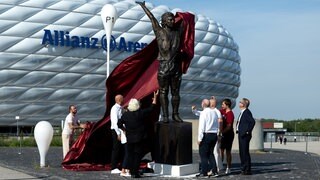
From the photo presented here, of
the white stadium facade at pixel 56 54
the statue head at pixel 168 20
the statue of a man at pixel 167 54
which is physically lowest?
the statue of a man at pixel 167 54

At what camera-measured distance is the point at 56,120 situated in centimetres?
4578

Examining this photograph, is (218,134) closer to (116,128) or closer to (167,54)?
(167,54)

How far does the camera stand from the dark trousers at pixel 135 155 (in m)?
11.6

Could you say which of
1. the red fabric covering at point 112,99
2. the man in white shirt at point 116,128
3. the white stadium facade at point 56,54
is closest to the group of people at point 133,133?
the man in white shirt at point 116,128

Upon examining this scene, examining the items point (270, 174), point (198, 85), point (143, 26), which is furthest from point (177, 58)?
point (198, 85)

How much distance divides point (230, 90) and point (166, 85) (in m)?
49.1

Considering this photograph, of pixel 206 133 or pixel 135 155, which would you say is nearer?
pixel 135 155

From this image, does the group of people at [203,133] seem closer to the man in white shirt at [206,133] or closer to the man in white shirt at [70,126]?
the man in white shirt at [206,133]

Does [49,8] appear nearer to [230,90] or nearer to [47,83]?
[47,83]

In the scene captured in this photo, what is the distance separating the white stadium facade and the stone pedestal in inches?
1256

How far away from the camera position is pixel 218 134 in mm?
12375

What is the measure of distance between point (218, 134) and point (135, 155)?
1745 mm

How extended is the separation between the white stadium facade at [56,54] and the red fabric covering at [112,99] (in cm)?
3008

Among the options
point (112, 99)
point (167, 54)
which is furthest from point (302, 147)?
point (167, 54)
